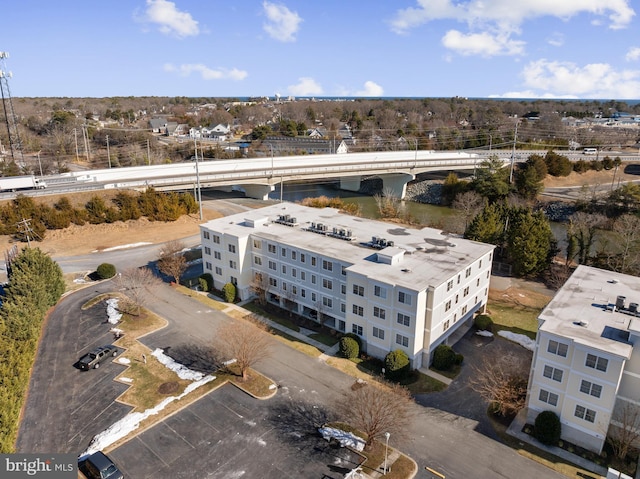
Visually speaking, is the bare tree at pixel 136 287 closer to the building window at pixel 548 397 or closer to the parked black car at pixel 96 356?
the parked black car at pixel 96 356

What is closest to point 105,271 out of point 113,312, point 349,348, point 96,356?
point 113,312

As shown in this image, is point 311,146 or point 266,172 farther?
point 311,146

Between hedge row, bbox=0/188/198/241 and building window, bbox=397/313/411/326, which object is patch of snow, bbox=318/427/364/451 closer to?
building window, bbox=397/313/411/326

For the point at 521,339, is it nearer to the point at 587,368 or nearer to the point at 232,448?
the point at 587,368

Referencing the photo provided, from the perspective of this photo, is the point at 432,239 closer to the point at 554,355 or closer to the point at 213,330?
the point at 554,355

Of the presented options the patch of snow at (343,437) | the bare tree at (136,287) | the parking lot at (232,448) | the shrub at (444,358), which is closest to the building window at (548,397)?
the shrub at (444,358)

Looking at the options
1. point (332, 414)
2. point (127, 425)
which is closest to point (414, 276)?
point (332, 414)

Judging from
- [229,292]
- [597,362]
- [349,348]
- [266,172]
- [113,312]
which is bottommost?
[113,312]

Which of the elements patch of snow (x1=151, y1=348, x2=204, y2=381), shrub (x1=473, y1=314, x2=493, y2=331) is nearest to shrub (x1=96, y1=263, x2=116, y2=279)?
patch of snow (x1=151, y1=348, x2=204, y2=381)
